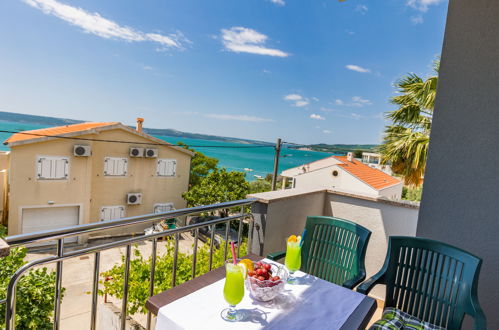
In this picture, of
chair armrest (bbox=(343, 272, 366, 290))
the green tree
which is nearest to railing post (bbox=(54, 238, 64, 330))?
chair armrest (bbox=(343, 272, 366, 290))

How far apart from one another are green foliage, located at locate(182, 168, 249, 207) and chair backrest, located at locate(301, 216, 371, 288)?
12.2 m

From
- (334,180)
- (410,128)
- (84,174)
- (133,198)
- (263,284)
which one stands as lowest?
(133,198)

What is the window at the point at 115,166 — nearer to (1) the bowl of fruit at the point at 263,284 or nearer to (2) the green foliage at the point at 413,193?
(2) the green foliage at the point at 413,193

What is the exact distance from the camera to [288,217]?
2.60 metres

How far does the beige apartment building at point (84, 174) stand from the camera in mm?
12406

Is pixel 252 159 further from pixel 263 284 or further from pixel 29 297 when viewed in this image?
pixel 263 284

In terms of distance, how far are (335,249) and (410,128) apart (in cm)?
389

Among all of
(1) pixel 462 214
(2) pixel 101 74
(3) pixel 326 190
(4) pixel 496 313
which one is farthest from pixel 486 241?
(2) pixel 101 74

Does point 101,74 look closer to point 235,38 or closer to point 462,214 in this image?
point 235,38

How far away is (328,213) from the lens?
307 centimetres

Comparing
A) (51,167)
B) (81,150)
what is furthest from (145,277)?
(51,167)

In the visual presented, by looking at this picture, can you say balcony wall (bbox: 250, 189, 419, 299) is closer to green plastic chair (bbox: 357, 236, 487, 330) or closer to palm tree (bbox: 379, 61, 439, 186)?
green plastic chair (bbox: 357, 236, 487, 330)

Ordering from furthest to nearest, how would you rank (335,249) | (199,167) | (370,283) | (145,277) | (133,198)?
(199,167) → (133,198) → (145,277) → (335,249) → (370,283)

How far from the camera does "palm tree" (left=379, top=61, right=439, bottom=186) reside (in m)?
4.45
